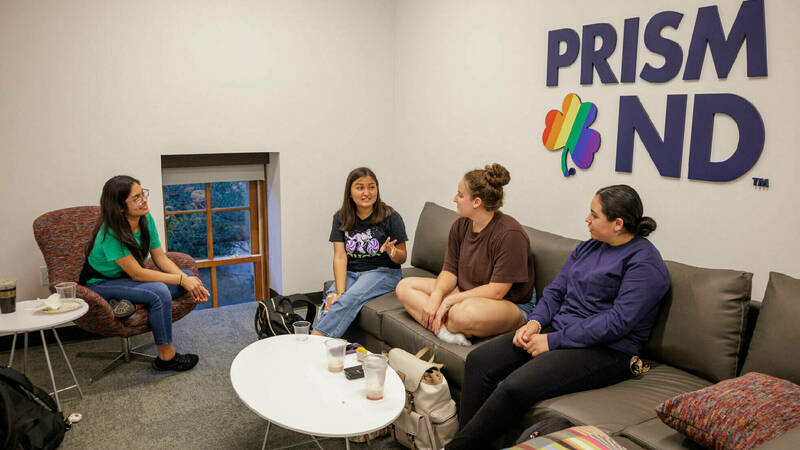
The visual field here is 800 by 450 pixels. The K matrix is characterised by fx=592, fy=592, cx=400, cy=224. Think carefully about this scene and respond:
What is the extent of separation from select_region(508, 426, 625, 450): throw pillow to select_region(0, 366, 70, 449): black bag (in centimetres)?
207

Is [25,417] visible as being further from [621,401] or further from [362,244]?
[621,401]

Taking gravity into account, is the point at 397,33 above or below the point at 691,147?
above

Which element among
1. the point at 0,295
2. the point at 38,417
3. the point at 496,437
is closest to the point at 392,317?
the point at 496,437

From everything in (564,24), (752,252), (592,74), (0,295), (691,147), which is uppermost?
(564,24)

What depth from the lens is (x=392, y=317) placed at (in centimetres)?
329

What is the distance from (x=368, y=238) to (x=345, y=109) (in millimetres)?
1529

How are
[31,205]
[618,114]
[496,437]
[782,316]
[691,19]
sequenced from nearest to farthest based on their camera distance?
1. [782,316]
2. [496,437]
3. [691,19]
4. [618,114]
5. [31,205]

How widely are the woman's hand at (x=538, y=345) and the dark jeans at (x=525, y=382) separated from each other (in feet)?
0.13

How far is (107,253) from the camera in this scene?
338 cm

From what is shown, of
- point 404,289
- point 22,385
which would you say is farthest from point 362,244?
point 22,385

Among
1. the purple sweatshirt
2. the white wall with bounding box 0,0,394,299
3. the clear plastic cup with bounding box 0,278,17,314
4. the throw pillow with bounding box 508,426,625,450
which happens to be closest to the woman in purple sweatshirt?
the purple sweatshirt

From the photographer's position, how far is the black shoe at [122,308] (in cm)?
331

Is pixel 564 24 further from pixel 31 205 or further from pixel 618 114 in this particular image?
pixel 31 205

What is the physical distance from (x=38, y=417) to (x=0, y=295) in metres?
0.67
